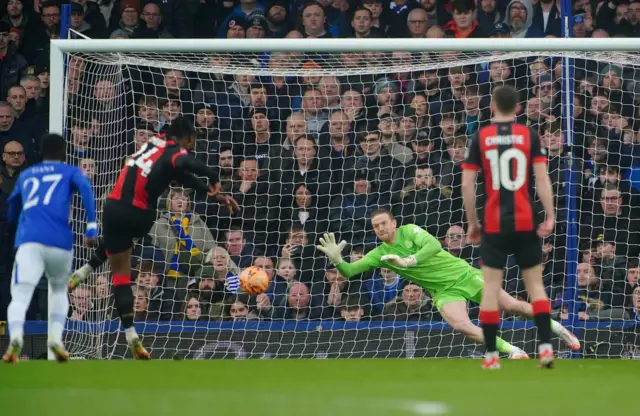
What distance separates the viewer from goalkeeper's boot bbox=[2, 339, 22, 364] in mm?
7824

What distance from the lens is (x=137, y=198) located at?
8789 millimetres

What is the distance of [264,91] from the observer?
11648mm

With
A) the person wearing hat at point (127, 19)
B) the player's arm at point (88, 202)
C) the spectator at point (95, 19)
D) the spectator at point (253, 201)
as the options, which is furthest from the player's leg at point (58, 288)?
the spectator at point (95, 19)

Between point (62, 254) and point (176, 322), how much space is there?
2.59 metres

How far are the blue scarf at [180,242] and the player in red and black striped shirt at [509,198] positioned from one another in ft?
13.3

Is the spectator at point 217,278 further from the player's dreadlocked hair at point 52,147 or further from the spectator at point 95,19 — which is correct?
the spectator at point 95,19

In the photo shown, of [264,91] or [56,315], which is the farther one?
[264,91]

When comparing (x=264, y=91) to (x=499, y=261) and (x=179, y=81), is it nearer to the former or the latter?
(x=179, y=81)

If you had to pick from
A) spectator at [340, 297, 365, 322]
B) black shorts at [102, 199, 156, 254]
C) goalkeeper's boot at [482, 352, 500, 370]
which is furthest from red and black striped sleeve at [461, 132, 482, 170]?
spectator at [340, 297, 365, 322]

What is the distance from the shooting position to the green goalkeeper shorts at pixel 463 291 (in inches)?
384

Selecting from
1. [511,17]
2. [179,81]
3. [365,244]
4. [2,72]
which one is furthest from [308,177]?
[2,72]

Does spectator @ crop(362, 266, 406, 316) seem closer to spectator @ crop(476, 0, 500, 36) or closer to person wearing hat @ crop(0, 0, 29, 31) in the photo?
spectator @ crop(476, 0, 500, 36)

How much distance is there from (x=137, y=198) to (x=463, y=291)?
3011 millimetres

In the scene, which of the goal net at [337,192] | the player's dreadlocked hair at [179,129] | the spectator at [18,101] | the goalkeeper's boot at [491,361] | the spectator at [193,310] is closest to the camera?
the goalkeeper's boot at [491,361]
